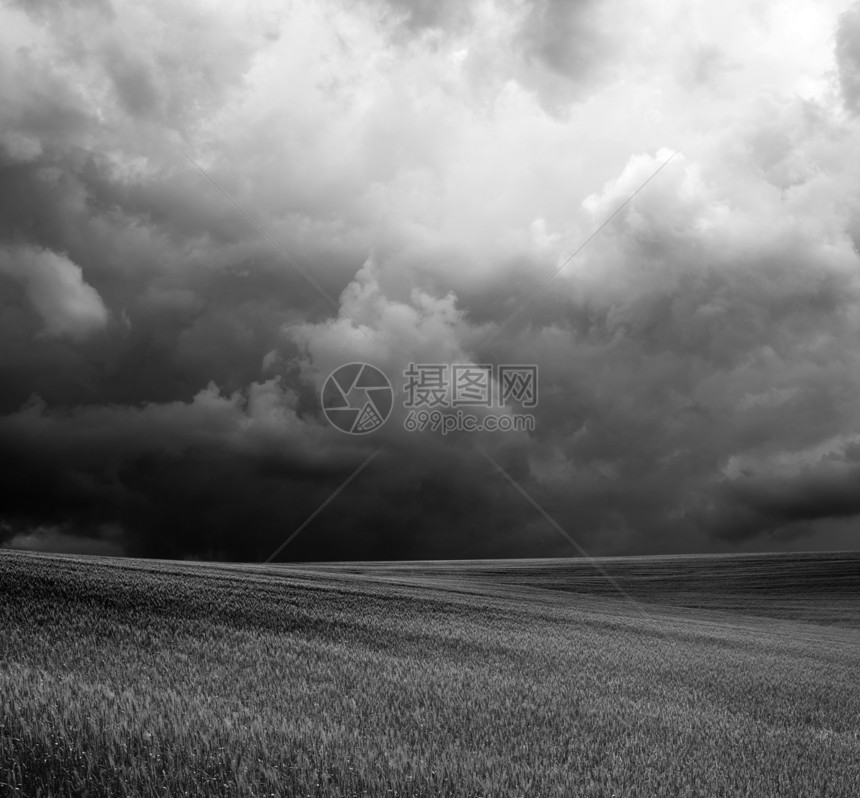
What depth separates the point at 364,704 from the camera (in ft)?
27.2

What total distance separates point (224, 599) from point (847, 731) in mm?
13001

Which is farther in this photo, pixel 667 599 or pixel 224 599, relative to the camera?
pixel 667 599

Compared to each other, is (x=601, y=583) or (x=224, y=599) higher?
(x=224, y=599)

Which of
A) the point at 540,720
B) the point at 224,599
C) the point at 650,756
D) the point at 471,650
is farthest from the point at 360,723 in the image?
the point at 224,599

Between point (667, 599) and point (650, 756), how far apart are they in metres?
55.3

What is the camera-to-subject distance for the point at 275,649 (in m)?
11.2

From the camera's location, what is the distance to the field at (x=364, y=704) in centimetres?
557

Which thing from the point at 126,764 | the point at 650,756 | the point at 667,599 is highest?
the point at 126,764

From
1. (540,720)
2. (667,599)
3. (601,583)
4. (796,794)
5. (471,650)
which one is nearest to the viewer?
(796,794)

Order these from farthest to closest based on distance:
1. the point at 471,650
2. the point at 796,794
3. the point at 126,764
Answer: the point at 471,650
the point at 796,794
the point at 126,764

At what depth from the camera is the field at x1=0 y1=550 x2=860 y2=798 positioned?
557 centimetres

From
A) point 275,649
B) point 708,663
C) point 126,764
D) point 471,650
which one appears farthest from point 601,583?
point 126,764

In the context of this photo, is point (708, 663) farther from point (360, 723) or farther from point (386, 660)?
point (360, 723)

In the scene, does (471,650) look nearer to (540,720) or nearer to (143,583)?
(540,720)
